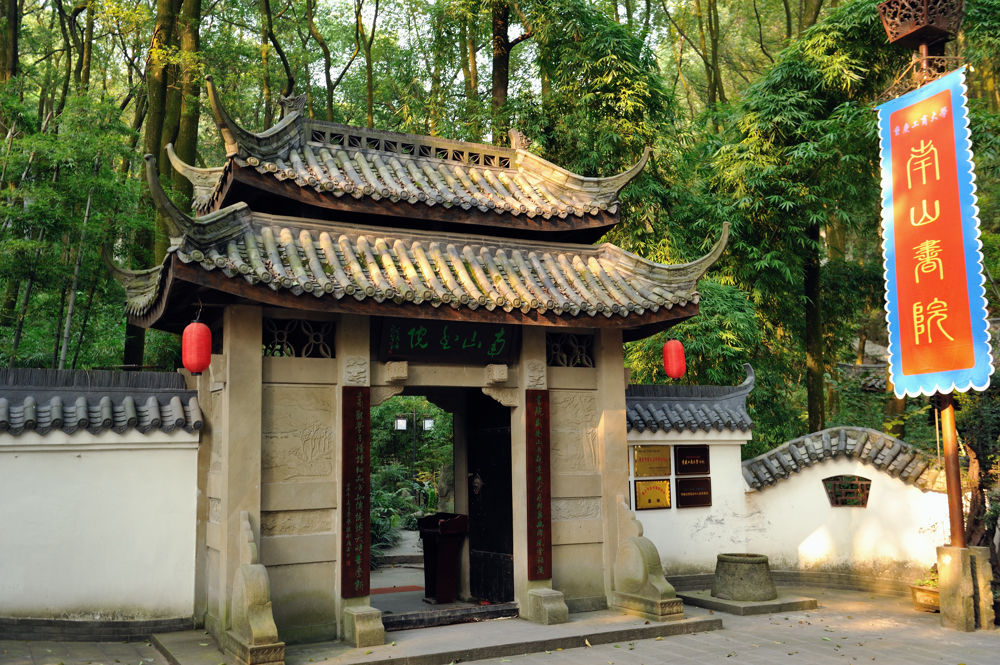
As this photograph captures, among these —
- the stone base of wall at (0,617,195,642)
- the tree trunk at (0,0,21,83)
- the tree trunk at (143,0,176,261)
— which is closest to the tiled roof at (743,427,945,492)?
the stone base of wall at (0,617,195,642)

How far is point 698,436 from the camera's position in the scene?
35.4 ft

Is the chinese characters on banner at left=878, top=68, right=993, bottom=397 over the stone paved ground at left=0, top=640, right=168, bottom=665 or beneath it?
over

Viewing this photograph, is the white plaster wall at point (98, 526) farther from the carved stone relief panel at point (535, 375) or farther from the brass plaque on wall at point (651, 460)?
the brass plaque on wall at point (651, 460)

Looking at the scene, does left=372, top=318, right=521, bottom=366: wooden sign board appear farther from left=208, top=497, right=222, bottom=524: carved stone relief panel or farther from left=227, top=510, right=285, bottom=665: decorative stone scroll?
left=227, top=510, right=285, bottom=665: decorative stone scroll

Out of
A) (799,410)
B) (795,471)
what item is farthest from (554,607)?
(799,410)

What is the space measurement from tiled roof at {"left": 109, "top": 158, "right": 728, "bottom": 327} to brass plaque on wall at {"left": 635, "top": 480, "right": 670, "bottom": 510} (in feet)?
9.58

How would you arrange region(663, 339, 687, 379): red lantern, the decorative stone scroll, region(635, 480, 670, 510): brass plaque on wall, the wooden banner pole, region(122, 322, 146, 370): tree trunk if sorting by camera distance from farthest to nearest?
region(122, 322, 146, 370): tree trunk < region(635, 480, 670, 510): brass plaque on wall < region(663, 339, 687, 379): red lantern < the wooden banner pole < the decorative stone scroll

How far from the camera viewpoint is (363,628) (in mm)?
7133

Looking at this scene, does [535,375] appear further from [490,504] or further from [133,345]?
[133,345]

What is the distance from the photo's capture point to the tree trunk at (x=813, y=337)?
1432 cm

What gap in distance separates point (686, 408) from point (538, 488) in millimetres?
3393

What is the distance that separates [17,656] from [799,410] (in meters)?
15.4

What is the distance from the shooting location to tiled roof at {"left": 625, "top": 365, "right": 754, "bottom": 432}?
34.3 ft

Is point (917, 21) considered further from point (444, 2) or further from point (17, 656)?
point (17, 656)
